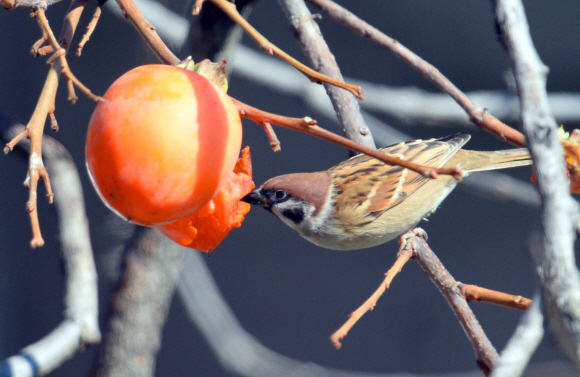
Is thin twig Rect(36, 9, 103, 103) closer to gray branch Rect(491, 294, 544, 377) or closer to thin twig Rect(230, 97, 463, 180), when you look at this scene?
thin twig Rect(230, 97, 463, 180)

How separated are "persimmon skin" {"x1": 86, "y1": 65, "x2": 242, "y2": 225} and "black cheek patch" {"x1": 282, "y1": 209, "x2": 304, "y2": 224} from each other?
1.34m

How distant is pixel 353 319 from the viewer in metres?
0.72

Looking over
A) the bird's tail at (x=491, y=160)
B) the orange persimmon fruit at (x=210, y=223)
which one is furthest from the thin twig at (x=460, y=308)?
the bird's tail at (x=491, y=160)

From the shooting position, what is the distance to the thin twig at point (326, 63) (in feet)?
4.75

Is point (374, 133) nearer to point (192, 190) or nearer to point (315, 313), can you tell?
point (315, 313)

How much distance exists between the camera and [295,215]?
2102 millimetres

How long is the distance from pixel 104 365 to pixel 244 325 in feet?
6.48

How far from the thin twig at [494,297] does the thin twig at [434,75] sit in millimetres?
302

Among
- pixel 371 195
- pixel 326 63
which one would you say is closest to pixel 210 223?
pixel 326 63

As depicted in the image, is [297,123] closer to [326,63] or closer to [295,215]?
[326,63]

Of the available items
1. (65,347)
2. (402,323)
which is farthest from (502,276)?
(65,347)

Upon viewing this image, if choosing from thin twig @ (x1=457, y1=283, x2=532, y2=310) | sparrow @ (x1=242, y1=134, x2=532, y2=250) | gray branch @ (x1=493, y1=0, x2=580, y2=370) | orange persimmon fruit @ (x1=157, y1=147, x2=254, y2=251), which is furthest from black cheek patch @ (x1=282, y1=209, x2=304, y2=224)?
gray branch @ (x1=493, y1=0, x2=580, y2=370)

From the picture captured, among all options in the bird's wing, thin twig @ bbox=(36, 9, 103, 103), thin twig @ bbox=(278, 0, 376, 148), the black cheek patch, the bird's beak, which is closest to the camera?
thin twig @ bbox=(36, 9, 103, 103)

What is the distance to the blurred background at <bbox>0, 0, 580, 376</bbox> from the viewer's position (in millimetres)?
2867
